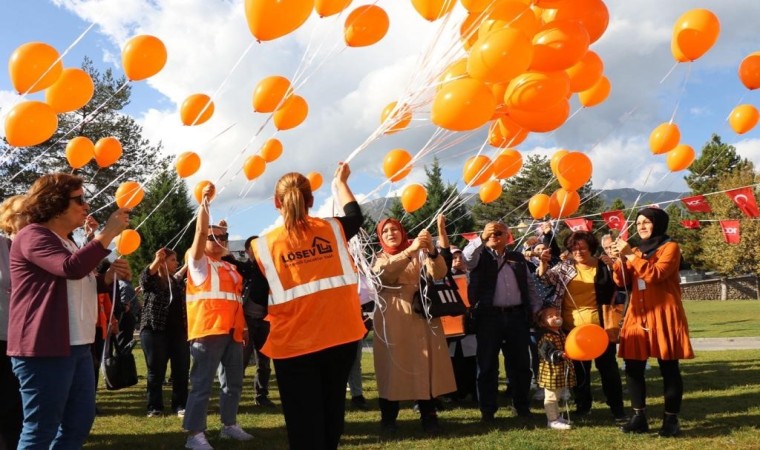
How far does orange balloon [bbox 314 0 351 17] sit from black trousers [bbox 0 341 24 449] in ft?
9.00

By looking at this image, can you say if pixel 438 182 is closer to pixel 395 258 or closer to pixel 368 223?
pixel 368 223

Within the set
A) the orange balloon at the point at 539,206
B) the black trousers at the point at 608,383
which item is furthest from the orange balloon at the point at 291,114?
the black trousers at the point at 608,383

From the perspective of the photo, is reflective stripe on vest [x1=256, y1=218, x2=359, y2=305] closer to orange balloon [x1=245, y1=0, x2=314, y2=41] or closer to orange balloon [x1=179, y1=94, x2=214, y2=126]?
orange balloon [x1=245, y1=0, x2=314, y2=41]

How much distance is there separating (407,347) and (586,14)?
10.1 feet

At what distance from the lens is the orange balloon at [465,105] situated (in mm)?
3689

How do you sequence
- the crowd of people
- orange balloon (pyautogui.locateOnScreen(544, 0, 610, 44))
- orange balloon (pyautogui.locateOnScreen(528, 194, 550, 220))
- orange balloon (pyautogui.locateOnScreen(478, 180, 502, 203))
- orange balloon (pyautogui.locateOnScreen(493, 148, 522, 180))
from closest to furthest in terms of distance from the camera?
the crowd of people < orange balloon (pyautogui.locateOnScreen(544, 0, 610, 44)) < orange balloon (pyautogui.locateOnScreen(493, 148, 522, 180)) < orange balloon (pyautogui.locateOnScreen(478, 180, 502, 203)) < orange balloon (pyautogui.locateOnScreen(528, 194, 550, 220))

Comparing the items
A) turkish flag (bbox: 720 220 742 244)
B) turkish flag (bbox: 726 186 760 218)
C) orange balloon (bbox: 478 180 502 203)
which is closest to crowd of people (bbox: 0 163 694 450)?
orange balloon (bbox: 478 180 502 203)

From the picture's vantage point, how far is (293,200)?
2943mm

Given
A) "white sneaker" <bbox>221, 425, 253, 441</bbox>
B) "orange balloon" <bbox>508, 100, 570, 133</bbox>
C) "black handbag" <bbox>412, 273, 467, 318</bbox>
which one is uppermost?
"orange balloon" <bbox>508, 100, 570, 133</bbox>

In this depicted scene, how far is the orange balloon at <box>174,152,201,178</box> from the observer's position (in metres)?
5.59

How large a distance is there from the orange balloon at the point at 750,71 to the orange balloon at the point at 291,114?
3.82m

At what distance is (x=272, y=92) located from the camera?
482 cm

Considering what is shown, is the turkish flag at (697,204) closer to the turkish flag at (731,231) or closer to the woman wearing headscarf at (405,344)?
the turkish flag at (731,231)

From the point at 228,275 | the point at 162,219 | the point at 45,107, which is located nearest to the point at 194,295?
the point at 228,275
